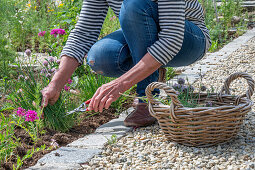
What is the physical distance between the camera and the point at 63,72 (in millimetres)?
2205

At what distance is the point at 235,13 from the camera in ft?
25.0

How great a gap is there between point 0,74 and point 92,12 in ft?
5.27

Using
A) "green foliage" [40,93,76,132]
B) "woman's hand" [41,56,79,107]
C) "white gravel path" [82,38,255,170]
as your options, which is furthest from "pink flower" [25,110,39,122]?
"white gravel path" [82,38,255,170]

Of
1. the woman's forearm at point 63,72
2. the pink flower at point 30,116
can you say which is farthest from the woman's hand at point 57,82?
the pink flower at point 30,116

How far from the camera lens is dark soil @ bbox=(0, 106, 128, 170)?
6.30 feet

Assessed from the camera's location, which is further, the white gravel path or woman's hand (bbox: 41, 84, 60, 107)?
woman's hand (bbox: 41, 84, 60, 107)

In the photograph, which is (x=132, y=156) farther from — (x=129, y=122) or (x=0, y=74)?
(x=0, y=74)

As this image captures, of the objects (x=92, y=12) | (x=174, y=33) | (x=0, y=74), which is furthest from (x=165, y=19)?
(x=0, y=74)

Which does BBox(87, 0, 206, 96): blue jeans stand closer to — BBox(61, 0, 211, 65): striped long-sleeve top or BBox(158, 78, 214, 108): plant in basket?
BBox(61, 0, 211, 65): striped long-sleeve top

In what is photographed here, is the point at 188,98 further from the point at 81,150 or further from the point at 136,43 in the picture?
the point at 81,150

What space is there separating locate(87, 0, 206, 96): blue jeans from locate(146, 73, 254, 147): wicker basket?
1.28 feet

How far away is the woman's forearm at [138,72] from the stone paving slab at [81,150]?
1.33ft

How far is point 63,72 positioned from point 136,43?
0.48 m

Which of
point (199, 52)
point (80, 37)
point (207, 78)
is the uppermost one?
point (80, 37)
